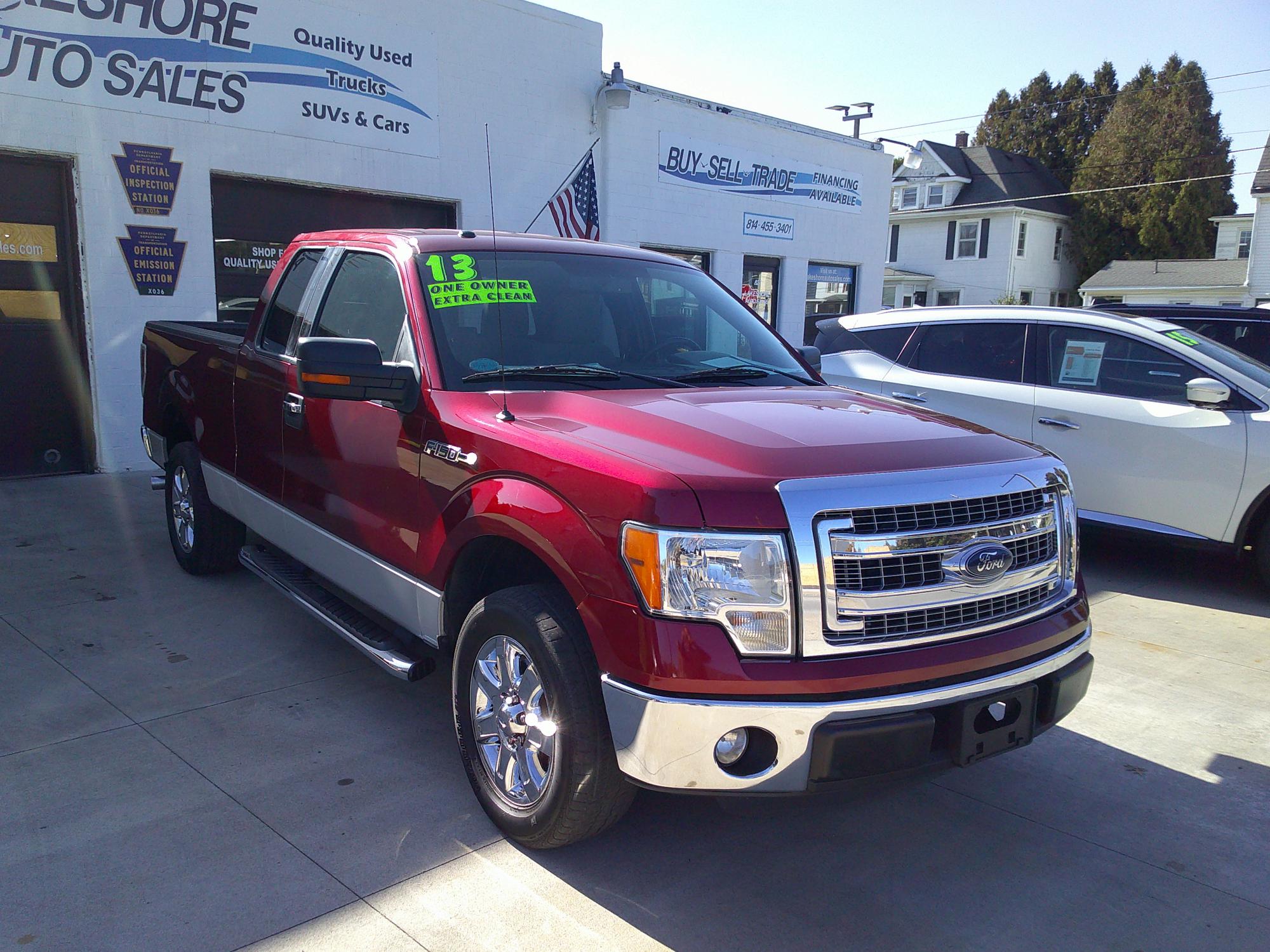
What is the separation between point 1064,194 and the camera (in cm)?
4481

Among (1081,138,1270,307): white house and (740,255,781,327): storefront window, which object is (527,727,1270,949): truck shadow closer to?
(740,255,781,327): storefront window

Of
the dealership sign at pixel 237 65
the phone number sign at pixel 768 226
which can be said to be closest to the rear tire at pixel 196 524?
the dealership sign at pixel 237 65

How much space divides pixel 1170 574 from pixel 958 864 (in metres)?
4.52

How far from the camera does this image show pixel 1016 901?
2848 millimetres

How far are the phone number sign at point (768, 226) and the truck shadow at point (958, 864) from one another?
12.6 m

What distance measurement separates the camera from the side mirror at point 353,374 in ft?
10.5

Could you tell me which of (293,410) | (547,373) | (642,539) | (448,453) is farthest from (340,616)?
(642,539)

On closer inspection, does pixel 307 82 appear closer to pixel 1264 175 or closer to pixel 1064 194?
pixel 1264 175

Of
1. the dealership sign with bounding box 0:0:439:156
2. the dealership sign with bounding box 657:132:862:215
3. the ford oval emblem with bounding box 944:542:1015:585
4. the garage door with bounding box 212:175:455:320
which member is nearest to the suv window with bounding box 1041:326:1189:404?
the ford oval emblem with bounding box 944:542:1015:585

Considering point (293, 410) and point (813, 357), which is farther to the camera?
point (813, 357)

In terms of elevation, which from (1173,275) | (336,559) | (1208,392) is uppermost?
(1173,275)

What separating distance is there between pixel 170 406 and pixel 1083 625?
5171mm

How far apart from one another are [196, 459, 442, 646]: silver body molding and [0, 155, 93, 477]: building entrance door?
14.3 ft

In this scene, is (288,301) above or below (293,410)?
above
